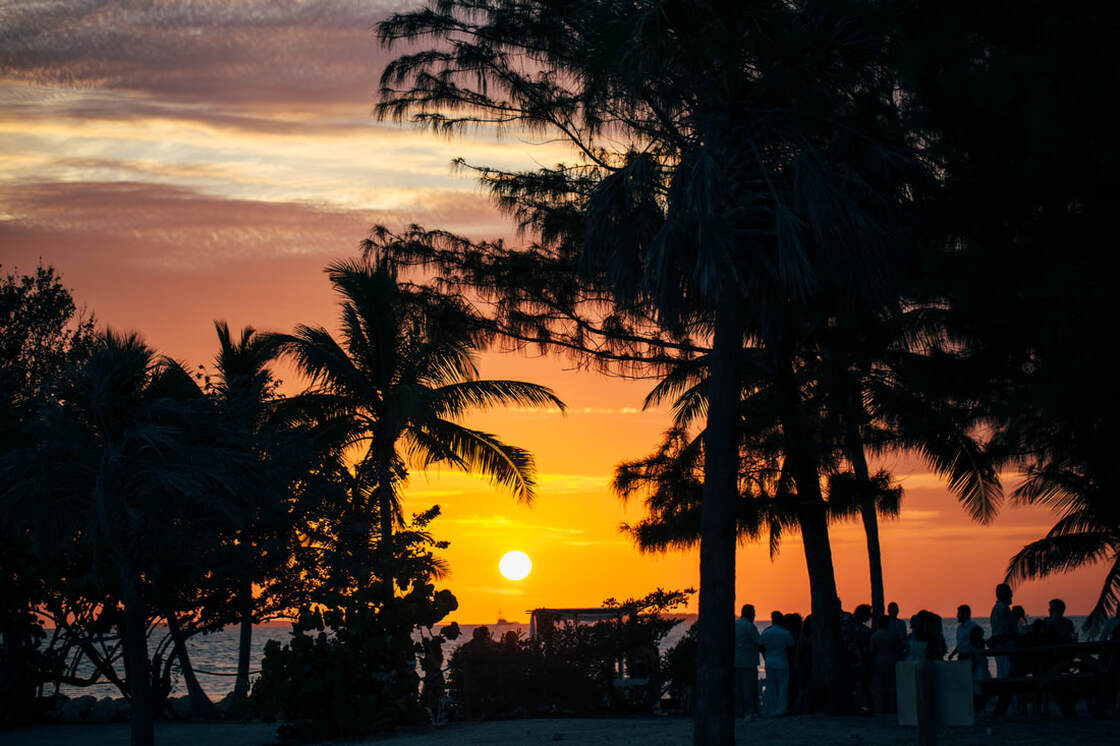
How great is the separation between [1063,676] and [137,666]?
13.0 meters

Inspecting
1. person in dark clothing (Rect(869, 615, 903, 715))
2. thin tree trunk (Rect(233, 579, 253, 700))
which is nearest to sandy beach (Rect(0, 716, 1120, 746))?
person in dark clothing (Rect(869, 615, 903, 715))

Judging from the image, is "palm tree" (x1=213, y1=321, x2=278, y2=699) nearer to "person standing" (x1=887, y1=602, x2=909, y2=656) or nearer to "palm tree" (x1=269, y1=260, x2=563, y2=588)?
"palm tree" (x1=269, y1=260, x2=563, y2=588)

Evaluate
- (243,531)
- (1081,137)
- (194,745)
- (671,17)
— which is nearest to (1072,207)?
(1081,137)

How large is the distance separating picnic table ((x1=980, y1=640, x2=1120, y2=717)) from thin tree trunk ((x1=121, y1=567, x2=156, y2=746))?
11.9 metres

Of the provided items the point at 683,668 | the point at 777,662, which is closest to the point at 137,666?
the point at 683,668

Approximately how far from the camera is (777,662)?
1755 centimetres

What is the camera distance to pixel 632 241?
47.1 feet

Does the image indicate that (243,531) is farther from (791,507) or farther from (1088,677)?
(1088,677)

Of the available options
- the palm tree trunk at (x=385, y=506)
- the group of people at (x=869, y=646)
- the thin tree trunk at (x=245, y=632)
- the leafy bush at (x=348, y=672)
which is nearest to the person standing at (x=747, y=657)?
the group of people at (x=869, y=646)

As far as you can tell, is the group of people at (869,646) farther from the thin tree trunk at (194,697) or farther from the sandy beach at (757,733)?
the thin tree trunk at (194,697)

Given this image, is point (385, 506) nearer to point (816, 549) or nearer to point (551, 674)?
point (551, 674)

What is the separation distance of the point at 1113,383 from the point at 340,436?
1781 centimetres

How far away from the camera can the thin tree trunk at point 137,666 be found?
53.8ft

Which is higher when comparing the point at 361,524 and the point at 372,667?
the point at 361,524
